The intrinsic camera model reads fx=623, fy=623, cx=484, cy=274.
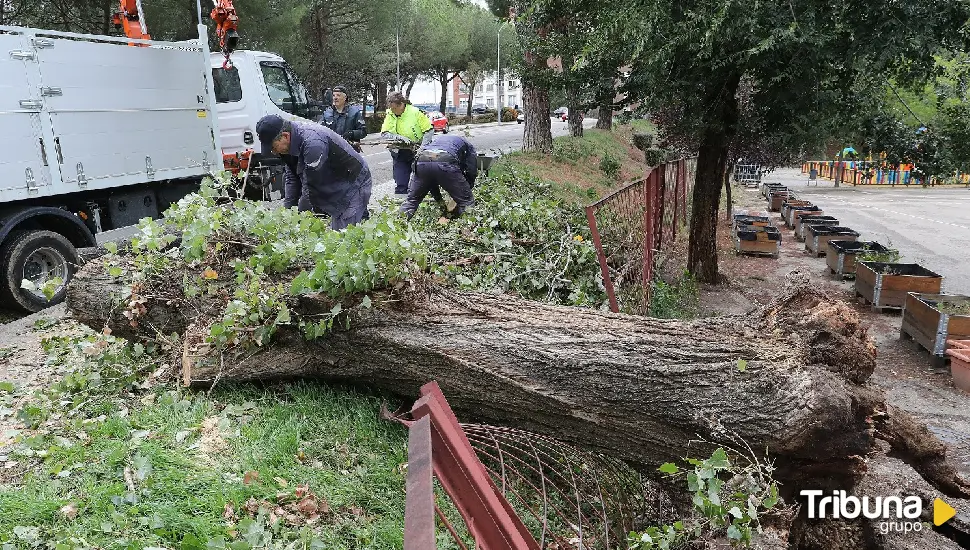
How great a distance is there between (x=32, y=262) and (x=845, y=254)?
36.7 ft

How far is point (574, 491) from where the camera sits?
348 cm

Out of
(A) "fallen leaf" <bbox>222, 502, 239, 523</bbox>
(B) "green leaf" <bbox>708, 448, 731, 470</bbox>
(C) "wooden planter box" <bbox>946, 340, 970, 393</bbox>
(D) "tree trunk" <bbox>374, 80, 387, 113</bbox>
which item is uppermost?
(D) "tree trunk" <bbox>374, 80, 387, 113</bbox>

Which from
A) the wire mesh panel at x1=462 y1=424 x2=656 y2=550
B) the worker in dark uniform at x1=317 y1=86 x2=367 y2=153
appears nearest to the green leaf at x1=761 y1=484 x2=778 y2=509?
the wire mesh panel at x1=462 y1=424 x2=656 y2=550

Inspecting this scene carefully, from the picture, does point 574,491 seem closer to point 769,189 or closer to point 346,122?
point 346,122

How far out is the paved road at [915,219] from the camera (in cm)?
1131

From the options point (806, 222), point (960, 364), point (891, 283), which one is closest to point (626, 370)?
point (960, 364)

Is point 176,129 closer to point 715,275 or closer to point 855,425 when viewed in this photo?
point 715,275

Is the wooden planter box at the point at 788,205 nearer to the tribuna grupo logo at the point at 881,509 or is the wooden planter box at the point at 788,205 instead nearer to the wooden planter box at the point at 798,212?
the wooden planter box at the point at 798,212

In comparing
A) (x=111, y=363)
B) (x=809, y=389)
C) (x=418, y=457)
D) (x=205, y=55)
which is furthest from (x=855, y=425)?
(x=205, y=55)

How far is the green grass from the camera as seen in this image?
8.05ft

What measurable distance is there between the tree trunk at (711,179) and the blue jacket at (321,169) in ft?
15.3

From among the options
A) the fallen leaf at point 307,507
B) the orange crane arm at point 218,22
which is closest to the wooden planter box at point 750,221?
the orange crane arm at point 218,22

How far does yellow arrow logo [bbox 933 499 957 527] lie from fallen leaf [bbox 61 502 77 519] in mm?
4439

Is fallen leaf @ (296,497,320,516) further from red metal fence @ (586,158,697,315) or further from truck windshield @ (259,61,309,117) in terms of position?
truck windshield @ (259,61,309,117)
